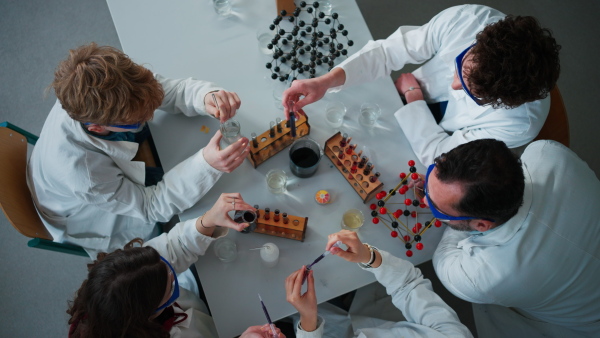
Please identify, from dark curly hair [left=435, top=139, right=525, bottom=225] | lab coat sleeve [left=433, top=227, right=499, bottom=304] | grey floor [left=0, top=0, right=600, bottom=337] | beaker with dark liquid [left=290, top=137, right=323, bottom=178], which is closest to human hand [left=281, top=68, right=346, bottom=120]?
beaker with dark liquid [left=290, top=137, right=323, bottom=178]

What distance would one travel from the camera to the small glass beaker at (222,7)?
1815 mm

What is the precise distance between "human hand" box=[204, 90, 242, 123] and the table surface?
103 millimetres

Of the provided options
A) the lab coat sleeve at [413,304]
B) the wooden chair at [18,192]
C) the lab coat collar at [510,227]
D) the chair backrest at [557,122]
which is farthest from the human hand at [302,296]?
the chair backrest at [557,122]

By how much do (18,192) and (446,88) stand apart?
1.85 meters

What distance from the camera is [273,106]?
5.53 ft

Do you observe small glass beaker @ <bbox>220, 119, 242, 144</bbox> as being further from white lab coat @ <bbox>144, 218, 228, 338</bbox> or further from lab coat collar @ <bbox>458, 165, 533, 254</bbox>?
lab coat collar @ <bbox>458, 165, 533, 254</bbox>

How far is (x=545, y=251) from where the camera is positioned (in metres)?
1.30

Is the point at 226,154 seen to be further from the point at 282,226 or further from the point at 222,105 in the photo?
the point at 282,226

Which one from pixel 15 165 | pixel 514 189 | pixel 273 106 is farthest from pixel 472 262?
pixel 15 165

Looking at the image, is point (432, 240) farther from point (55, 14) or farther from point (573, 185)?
point (55, 14)

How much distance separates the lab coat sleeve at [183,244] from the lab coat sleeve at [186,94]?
47cm

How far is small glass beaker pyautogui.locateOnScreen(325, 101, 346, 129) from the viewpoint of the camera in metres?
1.67

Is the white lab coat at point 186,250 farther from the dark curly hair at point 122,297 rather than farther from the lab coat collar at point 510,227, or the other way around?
the lab coat collar at point 510,227

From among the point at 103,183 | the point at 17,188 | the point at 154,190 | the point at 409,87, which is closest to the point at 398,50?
the point at 409,87
